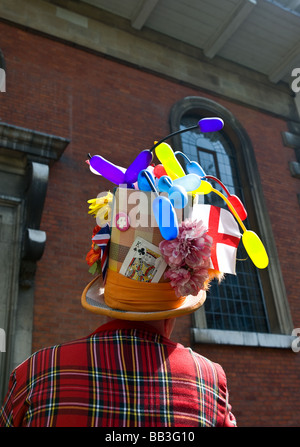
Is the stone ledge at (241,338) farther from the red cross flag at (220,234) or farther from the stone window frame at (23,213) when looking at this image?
the red cross flag at (220,234)

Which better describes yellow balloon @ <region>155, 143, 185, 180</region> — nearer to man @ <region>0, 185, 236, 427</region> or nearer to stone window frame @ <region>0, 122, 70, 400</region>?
man @ <region>0, 185, 236, 427</region>

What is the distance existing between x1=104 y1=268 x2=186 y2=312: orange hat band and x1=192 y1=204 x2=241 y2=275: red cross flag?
0.93 ft

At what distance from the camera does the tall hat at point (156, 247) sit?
1687 mm

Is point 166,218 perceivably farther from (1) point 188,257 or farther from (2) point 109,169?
(2) point 109,169

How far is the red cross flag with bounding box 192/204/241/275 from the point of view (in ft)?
6.33

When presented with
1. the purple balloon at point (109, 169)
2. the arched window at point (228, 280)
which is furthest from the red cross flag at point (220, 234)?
the arched window at point (228, 280)

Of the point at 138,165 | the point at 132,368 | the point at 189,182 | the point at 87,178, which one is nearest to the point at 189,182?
the point at 189,182

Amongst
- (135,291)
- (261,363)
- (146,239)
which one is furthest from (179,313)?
(261,363)

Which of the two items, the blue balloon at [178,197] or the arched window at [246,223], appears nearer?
the blue balloon at [178,197]

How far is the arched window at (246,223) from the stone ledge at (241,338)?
170 millimetres

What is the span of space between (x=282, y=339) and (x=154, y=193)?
591 cm

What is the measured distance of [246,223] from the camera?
8.24 m

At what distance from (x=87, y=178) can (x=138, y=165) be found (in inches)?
183

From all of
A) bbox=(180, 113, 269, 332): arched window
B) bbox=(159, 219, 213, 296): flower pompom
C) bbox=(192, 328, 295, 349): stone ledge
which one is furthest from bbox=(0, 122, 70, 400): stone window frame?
bbox=(159, 219, 213, 296): flower pompom
